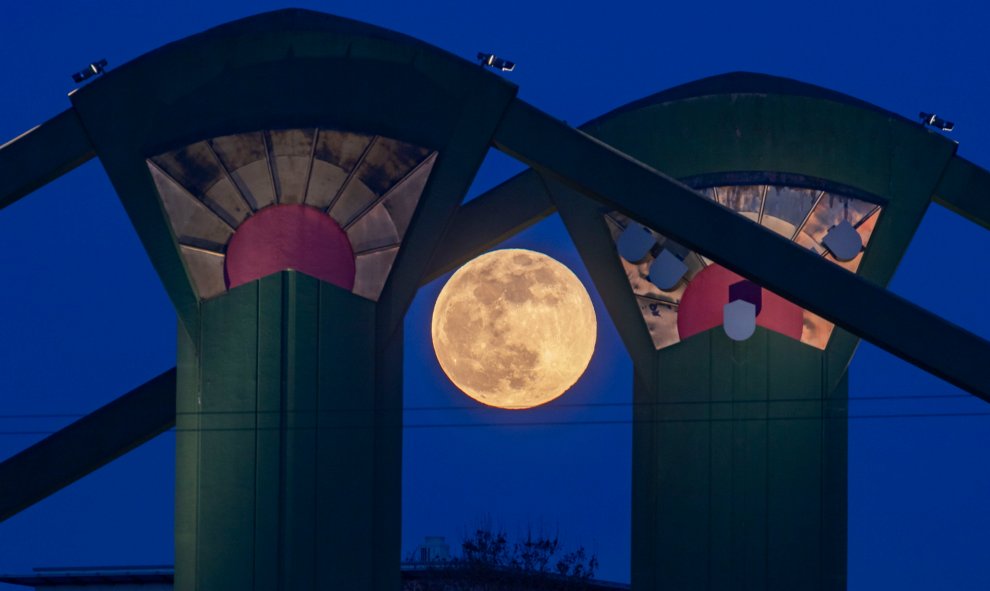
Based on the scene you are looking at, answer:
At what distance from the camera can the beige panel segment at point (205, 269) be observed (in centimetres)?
3042

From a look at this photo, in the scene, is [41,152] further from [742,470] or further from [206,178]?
[742,470]

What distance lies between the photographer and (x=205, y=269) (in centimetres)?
3050

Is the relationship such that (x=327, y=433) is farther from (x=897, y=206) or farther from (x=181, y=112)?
(x=897, y=206)

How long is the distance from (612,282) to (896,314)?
6.62 metres

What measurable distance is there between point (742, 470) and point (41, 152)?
11.9 metres

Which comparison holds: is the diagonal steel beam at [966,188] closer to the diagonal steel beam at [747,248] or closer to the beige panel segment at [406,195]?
the diagonal steel beam at [747,248]

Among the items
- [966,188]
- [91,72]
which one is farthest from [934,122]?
[91,72]

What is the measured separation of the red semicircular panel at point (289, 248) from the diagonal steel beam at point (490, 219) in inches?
120

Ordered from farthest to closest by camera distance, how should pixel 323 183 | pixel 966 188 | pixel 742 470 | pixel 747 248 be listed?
pixel 966 188 → pixel 742 470 → pixel 323 183 → pixel 747 248

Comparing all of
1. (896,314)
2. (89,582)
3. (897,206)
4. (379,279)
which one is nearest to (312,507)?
(379,279)

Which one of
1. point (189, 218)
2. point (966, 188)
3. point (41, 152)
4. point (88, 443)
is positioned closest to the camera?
point (41, 152)

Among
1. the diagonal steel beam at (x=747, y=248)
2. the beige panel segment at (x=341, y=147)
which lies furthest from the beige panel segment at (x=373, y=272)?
the diagonal steel beam at (x=747, y=248)

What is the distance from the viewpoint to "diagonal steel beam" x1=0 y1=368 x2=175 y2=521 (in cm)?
3381

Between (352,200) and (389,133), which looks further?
(352,200)
